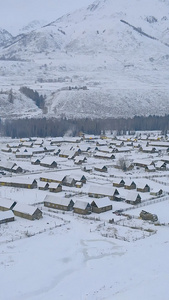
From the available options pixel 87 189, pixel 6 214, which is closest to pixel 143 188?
pixel 87 189

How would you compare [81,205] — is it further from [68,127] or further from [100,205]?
[68,127]

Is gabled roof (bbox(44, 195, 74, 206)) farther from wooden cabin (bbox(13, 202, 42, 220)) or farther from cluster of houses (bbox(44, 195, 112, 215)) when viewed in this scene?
wooden cabin (bbox(13, 202, 42, 220))

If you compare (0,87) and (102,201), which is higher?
(0,87)

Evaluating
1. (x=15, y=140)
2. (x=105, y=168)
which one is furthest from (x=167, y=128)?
(x=105, y=168)

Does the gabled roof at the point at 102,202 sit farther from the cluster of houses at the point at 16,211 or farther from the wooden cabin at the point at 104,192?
the cluster of houses at the point at 16,211

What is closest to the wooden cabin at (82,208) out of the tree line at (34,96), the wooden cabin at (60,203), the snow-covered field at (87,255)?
the snow-covered field at (87,255)

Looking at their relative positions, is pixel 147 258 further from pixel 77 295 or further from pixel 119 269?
pixel 77 295

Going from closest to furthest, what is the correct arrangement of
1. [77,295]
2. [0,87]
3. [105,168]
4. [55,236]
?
[77,295], [55,236], [105,168], [0,87]
